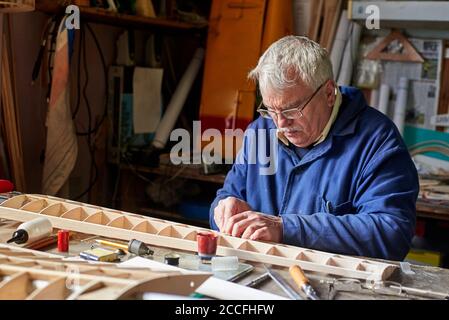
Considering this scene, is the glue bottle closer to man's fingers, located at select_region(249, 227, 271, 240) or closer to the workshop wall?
man's fingers, located at select_region(249, 227, 271, 240)

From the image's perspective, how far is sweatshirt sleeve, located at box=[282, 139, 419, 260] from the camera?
1533mm

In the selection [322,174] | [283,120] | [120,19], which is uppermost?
[120,19]

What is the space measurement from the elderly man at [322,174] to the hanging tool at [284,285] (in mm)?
240

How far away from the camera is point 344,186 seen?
176cm

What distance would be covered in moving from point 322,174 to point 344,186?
87mm

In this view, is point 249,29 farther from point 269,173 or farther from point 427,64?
point 269,173

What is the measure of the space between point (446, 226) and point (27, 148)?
7.38 ft


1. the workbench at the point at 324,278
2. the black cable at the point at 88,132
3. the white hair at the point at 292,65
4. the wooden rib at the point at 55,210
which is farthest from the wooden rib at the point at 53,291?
the black cable at the point at 88,132

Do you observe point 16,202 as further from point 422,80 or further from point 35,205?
point 422,80

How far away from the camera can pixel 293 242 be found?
59.9 inches

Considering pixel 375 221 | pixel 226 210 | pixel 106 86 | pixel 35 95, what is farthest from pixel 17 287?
pixel 106 86

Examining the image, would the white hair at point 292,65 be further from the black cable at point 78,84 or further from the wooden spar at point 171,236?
the black cable at point 78,84

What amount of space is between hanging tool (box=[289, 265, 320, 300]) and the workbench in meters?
0.02

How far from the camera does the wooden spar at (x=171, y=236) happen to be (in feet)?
4.26
